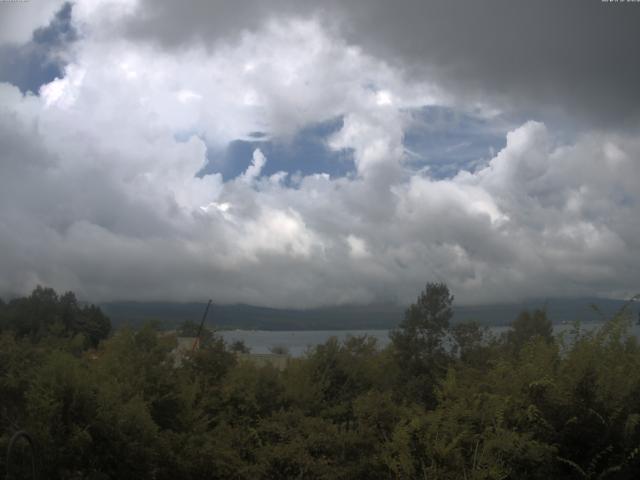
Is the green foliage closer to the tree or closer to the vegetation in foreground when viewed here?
the vegetation in foreground

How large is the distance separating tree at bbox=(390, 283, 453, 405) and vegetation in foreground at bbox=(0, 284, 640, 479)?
1.18 m

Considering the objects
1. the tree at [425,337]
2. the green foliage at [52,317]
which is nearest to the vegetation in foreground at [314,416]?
the tree at [425,337]

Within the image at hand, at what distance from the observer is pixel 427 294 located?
44.1ft

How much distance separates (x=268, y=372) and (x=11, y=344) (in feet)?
12.4

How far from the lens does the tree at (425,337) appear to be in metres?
12.3

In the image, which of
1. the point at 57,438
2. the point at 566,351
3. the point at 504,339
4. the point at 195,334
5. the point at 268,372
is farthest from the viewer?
the point at 195,334

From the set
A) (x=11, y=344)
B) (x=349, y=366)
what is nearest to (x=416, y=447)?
(x=349, y=366)

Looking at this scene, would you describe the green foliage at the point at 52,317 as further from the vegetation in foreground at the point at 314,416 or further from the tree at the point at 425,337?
the tree at the point at 425,337

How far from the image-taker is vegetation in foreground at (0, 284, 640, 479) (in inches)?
302

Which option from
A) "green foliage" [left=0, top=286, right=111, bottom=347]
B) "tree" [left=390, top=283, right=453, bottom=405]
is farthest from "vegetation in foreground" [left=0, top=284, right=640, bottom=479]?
"green foliage" [left=0, top=286, right=111, bottom=347]

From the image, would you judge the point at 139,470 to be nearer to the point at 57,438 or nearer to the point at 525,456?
the point at 57,438

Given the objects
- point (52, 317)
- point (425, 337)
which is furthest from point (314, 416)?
point (52, 317)

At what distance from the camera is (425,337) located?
13.0 metres

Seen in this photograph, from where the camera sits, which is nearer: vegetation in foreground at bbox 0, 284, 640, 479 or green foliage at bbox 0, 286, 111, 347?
vegetation in foreground at bbox 0, 284, 640, 479
